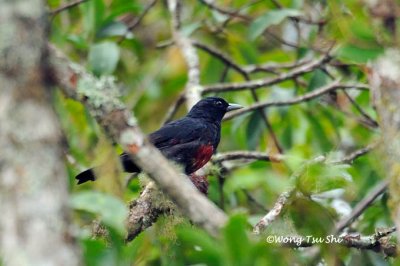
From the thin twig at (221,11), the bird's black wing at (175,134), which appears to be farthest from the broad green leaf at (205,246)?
the thin twig at (221,11)

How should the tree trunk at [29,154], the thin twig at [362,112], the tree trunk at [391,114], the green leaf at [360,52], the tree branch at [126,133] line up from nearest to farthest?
the tree trunk at [29,154]
the tree branch at [126,133]
the tree trunk at [391,114]
the green leaf at [360,52]
the thin twig at [362,112]

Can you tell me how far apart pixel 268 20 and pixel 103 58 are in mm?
1136

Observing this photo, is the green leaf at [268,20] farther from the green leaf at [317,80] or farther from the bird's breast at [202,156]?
the bird's breast at [202,156]

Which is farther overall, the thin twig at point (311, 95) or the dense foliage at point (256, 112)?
the thin twig at point (311, 95)

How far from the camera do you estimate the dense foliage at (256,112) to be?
3.62 meters

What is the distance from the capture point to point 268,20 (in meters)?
5.92

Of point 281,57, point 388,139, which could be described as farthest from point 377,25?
point 281,57

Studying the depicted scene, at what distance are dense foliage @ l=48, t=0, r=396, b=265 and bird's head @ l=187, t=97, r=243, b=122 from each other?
117 mm

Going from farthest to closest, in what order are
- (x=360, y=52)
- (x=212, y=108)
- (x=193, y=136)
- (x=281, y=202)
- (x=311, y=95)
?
(x=212, y=108) → (x=193, y=136) → (x=311, y=95) → (x=281, y=202) → (x=360, y=52)

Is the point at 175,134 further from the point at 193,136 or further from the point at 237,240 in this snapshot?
the point at 237,240

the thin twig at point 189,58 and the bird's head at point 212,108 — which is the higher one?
the thin twig at point 189,58

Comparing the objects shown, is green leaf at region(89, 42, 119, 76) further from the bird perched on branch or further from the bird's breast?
the bird's breast

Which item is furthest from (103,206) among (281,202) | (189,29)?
(189,29)

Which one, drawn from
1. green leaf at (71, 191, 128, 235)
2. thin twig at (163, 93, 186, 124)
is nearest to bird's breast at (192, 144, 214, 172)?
thin twig at (163, 93, 186, 124)
